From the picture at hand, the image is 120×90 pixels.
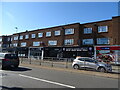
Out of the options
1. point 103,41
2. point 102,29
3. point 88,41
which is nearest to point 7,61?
point 103,41

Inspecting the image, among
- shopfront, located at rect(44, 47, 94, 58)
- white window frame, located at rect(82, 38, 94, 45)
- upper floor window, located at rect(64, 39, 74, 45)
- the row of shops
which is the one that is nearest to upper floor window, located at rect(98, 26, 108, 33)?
white window frame, located at rect(82, 38, 94, 45)

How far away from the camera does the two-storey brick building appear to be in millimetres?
33875

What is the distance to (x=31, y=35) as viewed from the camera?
51.8 metres

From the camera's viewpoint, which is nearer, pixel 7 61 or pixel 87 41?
pixel 7 61

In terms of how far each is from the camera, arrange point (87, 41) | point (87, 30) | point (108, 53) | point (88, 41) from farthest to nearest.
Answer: point (87, 30) < point (87, 41) < point (88, 41) < point (108, 53)

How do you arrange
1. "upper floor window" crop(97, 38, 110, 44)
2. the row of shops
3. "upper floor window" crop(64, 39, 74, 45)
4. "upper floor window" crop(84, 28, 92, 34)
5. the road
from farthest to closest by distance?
1. "upper floor window" crop(64, 39, 74, 45)
2. "upper floor window" crop(84, 28, 92, 34)
3. "upper floor window" crop(97, 38, 110, 44)
4. the row of shops
5. the road

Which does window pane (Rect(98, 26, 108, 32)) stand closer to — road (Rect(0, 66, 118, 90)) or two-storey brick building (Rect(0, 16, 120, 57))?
two-storey brick building (Rect(0, 16, 120, 57))

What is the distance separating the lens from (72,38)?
3966 cm

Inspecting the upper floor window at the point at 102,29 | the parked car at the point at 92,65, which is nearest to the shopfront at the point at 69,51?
the upper floor window at the point at 102,29

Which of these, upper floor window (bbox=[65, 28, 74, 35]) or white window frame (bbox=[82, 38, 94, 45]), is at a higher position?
upper floor window (bbox=[65, 28, 74, 35])

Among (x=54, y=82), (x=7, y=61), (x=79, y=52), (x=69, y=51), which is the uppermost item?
(x=69, y=51)

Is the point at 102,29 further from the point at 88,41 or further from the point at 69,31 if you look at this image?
the point at 69,31

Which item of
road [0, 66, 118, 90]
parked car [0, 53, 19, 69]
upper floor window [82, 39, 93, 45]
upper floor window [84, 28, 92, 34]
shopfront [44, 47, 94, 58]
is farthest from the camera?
upper floor window [84, 28, 92, 34]

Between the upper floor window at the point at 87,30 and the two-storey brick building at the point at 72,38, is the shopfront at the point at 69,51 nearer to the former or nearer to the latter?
the two-storey brick building at the point at 72,38
